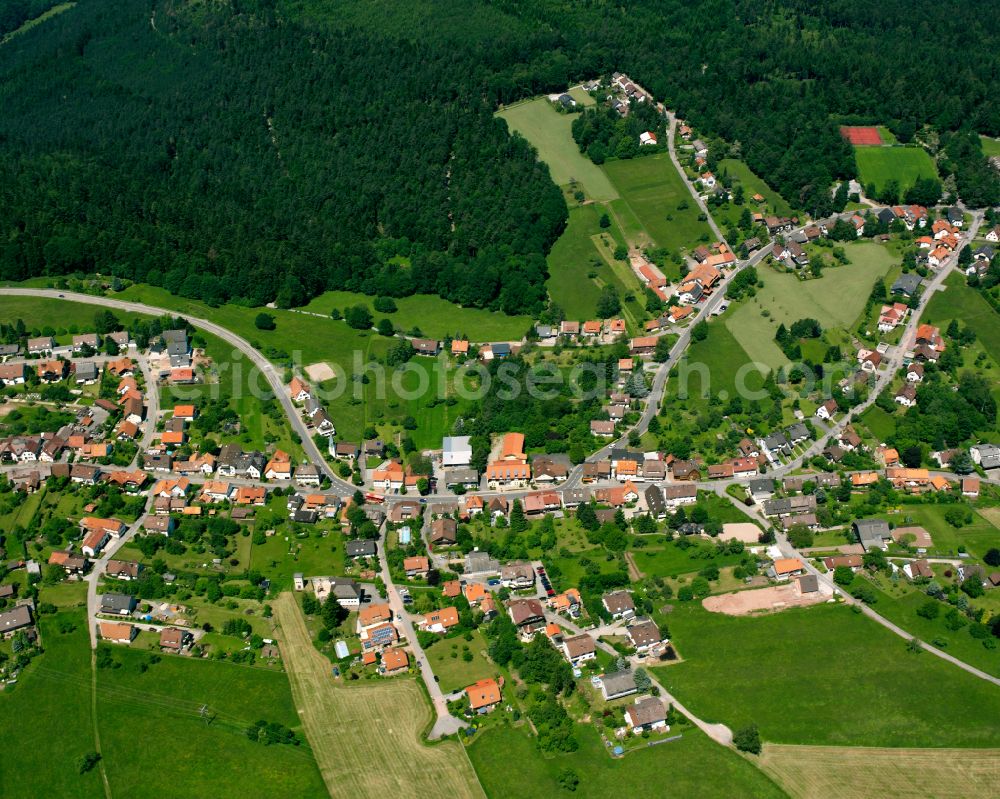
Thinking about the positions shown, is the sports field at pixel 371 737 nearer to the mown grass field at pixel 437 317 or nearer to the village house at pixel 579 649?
the village house at pixel 579 649

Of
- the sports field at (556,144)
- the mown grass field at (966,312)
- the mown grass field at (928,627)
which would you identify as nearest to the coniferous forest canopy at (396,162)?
the sports field at (556,144)

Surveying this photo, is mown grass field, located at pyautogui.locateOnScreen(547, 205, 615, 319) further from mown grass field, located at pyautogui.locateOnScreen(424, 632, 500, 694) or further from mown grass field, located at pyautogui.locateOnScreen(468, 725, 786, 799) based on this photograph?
mown grass field, located at pyautogui.locateOnScreen(468, 725, 786, 799)

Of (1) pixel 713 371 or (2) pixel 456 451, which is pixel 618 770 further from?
(1) pixel 713 371

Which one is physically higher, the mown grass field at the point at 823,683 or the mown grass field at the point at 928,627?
the mown grass field at the point at 928,627

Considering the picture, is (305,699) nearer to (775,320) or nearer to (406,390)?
(406,390)

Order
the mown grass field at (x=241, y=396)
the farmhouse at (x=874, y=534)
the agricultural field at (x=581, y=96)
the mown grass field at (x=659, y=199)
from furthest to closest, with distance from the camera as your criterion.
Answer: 1. the agricultural field at (x=581, y=96)
2. the mown grass field at (x=659, y=199)
3. the mown grass field at (x=241, y=396)
4. the farmhouse at (x=874, y=534)

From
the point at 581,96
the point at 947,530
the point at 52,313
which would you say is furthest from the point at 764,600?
the point at 581,96

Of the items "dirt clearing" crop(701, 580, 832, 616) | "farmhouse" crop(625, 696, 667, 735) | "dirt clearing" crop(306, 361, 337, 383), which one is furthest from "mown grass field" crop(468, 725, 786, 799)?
"dirt clearing" crop(306, 361, 337, 383)
